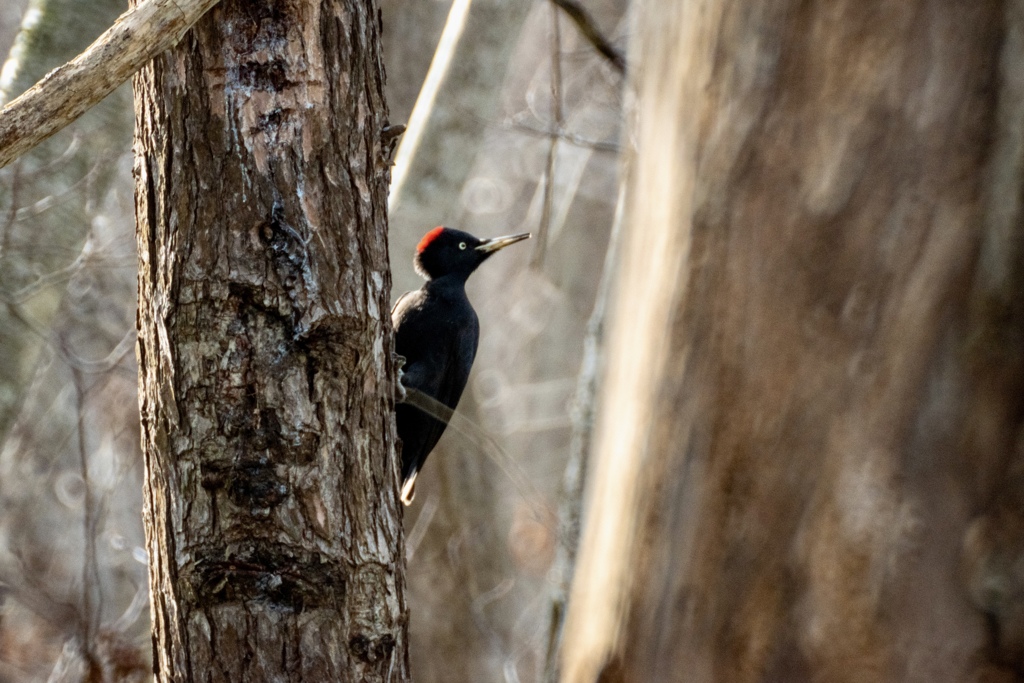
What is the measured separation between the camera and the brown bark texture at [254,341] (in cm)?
239

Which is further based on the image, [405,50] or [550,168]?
[405,50]

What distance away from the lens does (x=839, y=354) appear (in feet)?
3.89

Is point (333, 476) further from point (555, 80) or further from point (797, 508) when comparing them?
point (555, 80)

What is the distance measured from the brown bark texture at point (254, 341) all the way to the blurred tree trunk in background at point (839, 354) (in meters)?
1.35

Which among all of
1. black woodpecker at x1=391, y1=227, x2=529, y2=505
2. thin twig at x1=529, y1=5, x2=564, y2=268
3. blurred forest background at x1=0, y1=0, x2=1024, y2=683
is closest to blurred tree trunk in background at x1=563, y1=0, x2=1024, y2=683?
blurred forest background at x1=0, y1=0, x2=1024, y2=683

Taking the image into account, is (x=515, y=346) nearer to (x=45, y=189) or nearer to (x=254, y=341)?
(x=45, y=189)

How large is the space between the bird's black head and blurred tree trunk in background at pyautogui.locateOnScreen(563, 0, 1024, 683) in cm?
382

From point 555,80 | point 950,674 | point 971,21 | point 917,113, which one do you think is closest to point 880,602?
point 950,674

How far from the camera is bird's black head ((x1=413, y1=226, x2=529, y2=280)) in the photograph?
5.06 meters

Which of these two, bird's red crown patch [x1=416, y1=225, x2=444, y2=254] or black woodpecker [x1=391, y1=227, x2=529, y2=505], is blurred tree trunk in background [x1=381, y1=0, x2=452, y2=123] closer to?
bird's red crown patch [x1=416, y1=225, x2=444, y2=254]

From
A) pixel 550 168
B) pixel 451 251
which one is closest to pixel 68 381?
pixel 451 251

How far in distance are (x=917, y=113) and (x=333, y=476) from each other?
5.55ft

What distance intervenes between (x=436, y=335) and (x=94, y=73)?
2.70 metres

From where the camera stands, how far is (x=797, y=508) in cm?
120
